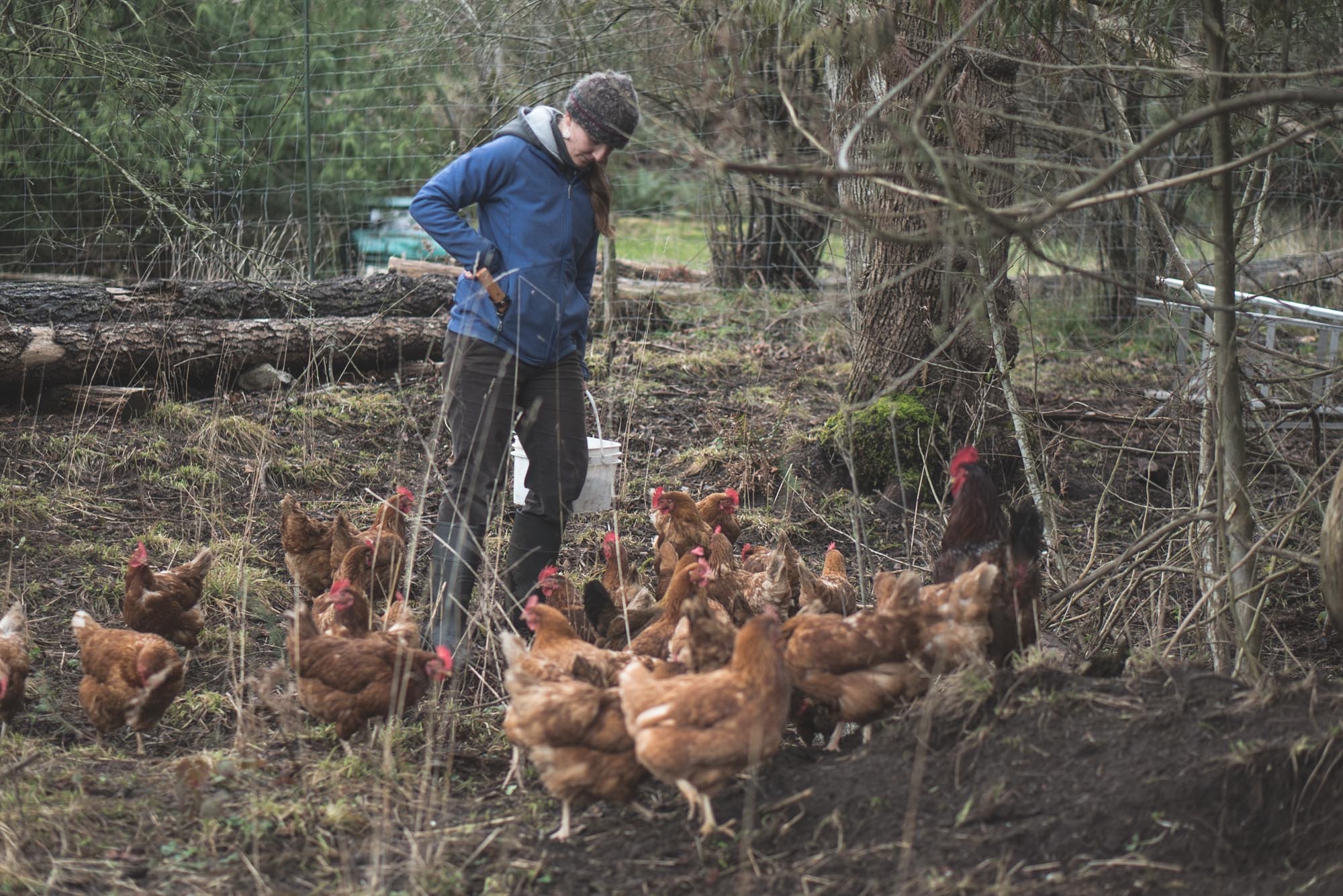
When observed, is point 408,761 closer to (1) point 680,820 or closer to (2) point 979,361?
(1) point 680,820

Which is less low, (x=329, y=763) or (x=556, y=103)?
(x=556, y=103)

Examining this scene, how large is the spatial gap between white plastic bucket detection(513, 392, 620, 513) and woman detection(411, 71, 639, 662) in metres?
1.13

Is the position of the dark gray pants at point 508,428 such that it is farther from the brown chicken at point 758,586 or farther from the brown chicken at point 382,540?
the brown chicken at point 758,586

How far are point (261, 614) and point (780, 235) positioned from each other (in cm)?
777

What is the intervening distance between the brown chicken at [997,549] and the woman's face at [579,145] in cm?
186

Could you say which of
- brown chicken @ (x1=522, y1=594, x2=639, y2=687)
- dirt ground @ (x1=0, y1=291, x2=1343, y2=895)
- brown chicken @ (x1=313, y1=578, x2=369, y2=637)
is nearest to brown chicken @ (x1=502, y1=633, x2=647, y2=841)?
dirt ground @ (x1=0, y1=291, x2=1343, y2=895)

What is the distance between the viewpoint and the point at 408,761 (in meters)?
3.89

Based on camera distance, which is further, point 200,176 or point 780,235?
point 780,235

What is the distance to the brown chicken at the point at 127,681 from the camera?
13.1 ft

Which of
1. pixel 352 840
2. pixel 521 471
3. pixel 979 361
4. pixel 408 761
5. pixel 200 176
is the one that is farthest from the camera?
pixel 200 176

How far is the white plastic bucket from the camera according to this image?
19.1 feet

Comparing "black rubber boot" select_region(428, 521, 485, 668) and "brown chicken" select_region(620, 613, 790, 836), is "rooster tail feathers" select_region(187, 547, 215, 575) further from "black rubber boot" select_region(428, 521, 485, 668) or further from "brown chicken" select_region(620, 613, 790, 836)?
"brown chicken" select_region(620, 613, 790, 836)

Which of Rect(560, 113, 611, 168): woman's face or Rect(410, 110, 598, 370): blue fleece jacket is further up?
Rect(560, 113, 611, 168): woman's face

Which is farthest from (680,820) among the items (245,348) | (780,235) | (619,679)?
(780,235)
